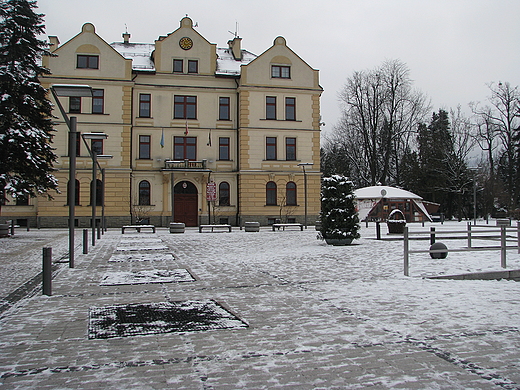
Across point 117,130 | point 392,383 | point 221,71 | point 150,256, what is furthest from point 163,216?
point 392,383

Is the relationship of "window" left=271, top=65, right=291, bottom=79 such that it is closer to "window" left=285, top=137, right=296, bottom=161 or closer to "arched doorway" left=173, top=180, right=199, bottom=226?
"window" left=285, top=137, right=296, bottom=161

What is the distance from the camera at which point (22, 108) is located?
2462 centimetres

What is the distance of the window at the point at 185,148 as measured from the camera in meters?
40.8

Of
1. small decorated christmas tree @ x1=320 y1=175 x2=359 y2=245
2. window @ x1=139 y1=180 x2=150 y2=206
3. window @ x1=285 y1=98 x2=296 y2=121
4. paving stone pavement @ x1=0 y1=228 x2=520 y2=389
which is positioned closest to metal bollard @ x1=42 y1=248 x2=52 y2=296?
paving stone pavement @ x1=0 y1=228 x2=520 y2=389

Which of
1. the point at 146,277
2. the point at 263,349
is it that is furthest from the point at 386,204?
the point at 263,349

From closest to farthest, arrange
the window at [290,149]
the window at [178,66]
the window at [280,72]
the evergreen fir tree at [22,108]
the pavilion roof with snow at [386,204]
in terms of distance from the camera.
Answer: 1. the evergreen fir tree at [22,108]
2. the window at [178,66]
3. the window at [280,72]
4. the window at [290,149]
5. the pavilion roof with snow at [386,204]

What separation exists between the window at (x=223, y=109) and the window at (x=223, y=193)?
561cm

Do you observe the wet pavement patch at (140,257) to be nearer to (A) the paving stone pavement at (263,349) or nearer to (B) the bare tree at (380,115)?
(A) the paving stone pavement at (263,349)

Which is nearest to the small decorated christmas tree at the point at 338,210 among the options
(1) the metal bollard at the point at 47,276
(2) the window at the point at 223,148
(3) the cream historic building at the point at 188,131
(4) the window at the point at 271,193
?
(1) the metal bollard at the point at 47,276

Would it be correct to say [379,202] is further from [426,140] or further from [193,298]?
[193,298]

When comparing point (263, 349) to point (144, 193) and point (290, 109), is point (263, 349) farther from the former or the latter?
point (290, 109)

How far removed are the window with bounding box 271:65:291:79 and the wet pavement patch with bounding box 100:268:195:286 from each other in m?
32.3

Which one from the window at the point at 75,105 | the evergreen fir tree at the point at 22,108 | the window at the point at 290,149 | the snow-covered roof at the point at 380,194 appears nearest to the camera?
the evergreen fir tree at the point at 22,108

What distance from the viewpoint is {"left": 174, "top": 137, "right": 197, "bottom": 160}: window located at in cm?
4078
